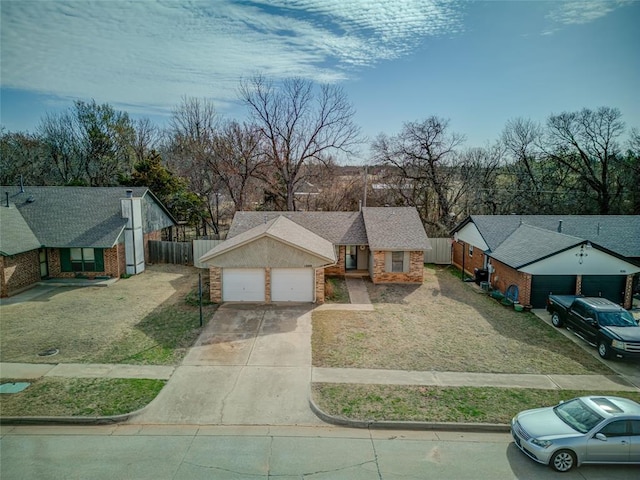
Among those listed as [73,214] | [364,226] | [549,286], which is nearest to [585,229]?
[549,286]

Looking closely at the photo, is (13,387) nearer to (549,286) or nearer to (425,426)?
(425,426)

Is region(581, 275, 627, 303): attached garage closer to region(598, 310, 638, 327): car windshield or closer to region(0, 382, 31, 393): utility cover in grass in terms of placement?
region(598, 310, 638, 327): car windshield

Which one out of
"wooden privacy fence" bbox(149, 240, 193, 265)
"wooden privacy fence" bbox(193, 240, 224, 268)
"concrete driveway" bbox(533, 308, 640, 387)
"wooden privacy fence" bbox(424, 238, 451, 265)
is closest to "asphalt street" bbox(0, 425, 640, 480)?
"concrete driveway" bbox(533, 308, 640, 387)

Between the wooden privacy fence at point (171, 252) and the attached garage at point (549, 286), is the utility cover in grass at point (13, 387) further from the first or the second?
the attached garage at point (549, 286)

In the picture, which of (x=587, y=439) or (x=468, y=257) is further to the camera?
(x=468, y=257)

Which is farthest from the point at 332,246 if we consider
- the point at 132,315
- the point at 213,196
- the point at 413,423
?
the point at 213,196

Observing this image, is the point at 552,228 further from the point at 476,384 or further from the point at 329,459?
the point at 329,459
